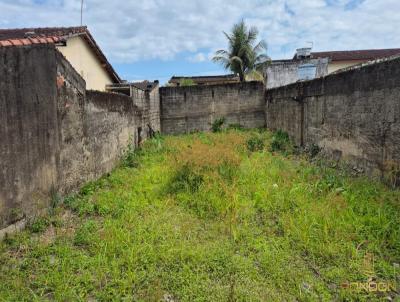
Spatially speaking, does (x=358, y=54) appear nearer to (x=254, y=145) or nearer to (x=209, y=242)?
(x=254, y=145)

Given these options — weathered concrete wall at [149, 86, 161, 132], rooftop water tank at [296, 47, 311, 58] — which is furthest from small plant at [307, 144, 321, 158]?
rooftop water tank at [296, 47, 311, 58]

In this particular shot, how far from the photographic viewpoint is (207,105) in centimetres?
1370

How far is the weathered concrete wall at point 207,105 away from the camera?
13.6 metres

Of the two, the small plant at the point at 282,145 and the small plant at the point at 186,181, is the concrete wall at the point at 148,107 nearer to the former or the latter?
the small plant at the point at 186,181

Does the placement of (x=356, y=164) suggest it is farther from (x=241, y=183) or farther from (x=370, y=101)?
(x=241, y=183)

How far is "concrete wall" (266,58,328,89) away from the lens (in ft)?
47.2

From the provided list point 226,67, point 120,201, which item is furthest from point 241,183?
point 226,67

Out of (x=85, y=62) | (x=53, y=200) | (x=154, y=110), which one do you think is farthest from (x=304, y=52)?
(x=53, y=200)

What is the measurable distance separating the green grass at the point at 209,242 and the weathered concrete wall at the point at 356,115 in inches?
28.7

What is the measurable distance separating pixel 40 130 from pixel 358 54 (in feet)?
82.1

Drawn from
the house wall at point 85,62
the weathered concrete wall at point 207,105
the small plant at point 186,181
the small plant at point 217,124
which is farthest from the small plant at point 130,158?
the small plant at point 217,124

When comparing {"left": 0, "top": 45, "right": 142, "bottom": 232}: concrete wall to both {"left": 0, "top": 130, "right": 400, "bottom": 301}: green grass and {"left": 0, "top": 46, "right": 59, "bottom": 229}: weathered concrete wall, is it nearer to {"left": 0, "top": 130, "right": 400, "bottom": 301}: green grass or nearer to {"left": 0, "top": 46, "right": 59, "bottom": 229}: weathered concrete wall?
{"left": 0, "top": 46, "right": 59, "bottom": 229}: weathered concrete wall

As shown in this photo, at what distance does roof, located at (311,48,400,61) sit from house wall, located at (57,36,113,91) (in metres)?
16.8

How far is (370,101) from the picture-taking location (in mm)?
5230
